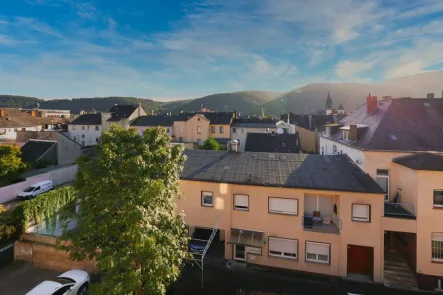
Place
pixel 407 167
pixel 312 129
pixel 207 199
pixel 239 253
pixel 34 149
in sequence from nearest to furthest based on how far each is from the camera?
1. pixel 407 167
2. pixel 239 253
3. pixel 207 199
4. pixel 34 149
5. pixel 312 129

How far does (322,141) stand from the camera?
1341 inches

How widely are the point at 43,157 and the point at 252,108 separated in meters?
123

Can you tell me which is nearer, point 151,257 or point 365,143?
point 151,257

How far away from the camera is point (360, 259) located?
618 inches

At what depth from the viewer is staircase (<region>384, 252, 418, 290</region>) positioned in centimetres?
1465

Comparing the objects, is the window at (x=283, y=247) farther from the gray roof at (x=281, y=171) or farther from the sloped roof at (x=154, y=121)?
the sloped roof at (x=154, y=121)

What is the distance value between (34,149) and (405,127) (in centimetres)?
4700

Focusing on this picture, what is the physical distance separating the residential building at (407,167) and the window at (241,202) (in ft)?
26.8

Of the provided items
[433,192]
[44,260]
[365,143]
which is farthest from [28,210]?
[433,192]

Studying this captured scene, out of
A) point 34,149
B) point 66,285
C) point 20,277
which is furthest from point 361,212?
point 34,149

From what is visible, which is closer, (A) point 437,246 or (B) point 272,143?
(A) point 437,246

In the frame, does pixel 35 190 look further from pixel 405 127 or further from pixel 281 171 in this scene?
pixel 405 127

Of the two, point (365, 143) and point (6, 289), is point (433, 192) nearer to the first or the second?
point (365, 143)

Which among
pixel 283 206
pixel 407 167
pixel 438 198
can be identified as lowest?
pixel 283 206
